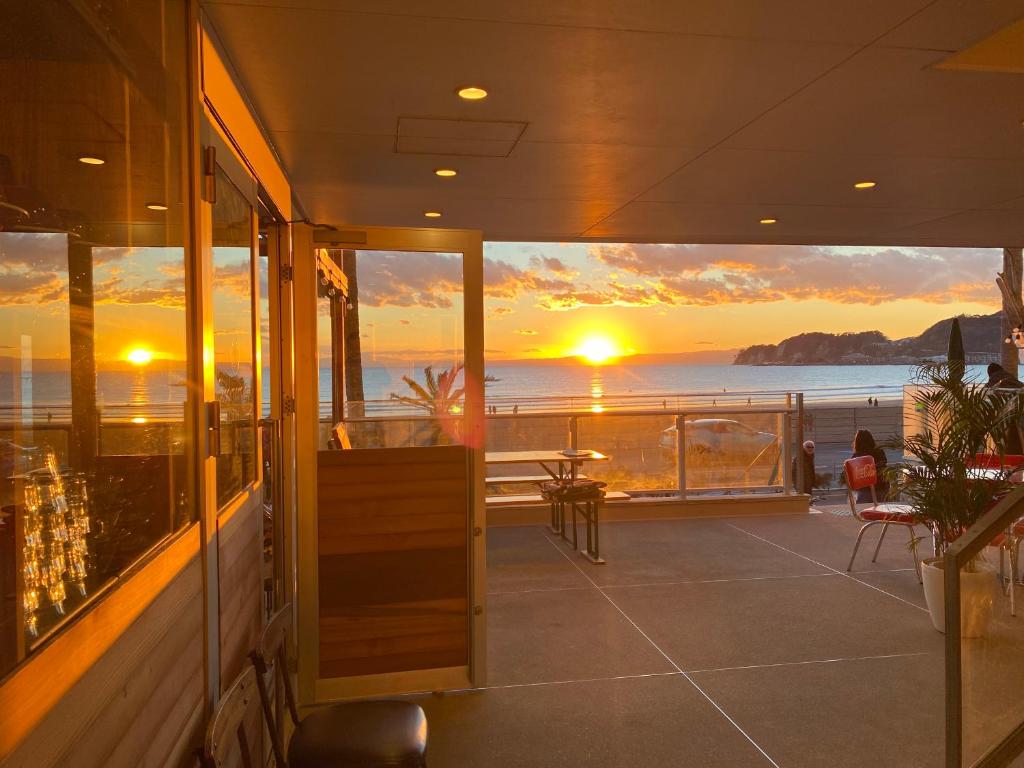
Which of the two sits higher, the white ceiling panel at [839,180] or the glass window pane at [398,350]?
the white ceiling panel at [839,180]

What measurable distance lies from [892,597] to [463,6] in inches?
174

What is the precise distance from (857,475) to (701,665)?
2539 millimetres

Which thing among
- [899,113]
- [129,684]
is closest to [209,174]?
[129,684]

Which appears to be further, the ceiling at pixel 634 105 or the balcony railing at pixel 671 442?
the balcony railing at pixel 671 442

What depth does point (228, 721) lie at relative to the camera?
1.83m

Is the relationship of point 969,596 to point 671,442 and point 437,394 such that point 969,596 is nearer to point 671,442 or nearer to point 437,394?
point 437,394

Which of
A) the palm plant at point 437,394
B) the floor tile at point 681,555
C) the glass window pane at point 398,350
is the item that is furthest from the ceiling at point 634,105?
the floor tile at point 681,555

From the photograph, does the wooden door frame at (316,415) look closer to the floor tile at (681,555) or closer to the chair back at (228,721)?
the chair back at (228,721)

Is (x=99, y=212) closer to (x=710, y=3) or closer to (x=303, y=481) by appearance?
(x=710, y=3)

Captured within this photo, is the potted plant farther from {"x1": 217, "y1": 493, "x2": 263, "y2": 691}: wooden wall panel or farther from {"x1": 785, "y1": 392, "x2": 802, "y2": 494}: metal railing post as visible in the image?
{"x1": 217, "y1": 493, "x2": 263, "y2": 691}: wooden wall panel

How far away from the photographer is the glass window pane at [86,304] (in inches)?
45.1

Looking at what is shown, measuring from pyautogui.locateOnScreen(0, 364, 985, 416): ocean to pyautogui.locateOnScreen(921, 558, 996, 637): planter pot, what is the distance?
139 centimetres

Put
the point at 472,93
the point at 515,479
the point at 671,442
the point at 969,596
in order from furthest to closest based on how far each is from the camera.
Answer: the point at 671,442 → the point at 515,479 → the point at 472,93 → the point at 969,596

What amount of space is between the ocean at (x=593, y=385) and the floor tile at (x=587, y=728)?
4.87ft
